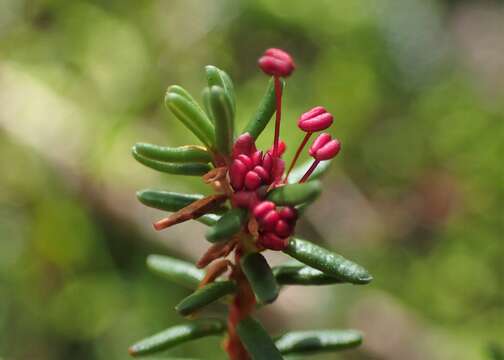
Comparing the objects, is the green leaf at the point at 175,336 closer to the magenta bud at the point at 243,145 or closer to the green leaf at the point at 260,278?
the green leaf at the point at 260,278

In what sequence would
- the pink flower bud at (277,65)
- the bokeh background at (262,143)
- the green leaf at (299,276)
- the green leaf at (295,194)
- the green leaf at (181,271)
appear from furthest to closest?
the bokeh background at (262,143), the green leaf at (181,271), the green leaf at (299,276), the pink flower bud at (277,65), the green leaf at (295,194)

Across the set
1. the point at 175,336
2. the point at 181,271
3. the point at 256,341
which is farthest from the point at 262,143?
the point at 256,341

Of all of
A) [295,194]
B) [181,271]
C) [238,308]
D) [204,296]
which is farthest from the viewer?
[181,271]

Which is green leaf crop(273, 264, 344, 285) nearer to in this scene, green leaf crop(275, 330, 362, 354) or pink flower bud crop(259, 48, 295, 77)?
green leaf crop(275, 330, 362, 354)

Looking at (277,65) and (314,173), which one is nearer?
(277,65)

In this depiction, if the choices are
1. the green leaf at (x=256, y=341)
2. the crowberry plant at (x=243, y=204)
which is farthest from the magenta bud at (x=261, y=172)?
the green leaf at (x=256, y=341)

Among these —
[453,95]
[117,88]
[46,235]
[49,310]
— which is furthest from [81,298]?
[453,95]

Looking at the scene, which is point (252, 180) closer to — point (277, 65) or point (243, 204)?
point (243, 204)

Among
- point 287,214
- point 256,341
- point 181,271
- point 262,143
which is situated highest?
point 262,143
